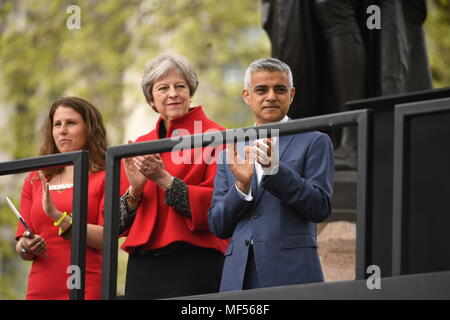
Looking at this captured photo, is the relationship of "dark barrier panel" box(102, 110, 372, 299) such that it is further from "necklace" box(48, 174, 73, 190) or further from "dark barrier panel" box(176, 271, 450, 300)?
"necklace" box(48, 174, 73, 190)

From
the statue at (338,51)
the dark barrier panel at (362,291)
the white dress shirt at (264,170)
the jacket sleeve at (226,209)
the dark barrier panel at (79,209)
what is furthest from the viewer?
the statue at (338,51)

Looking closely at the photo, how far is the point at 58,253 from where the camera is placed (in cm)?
621

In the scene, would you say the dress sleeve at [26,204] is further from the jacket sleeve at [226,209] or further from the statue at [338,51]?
the statue at [338,51]

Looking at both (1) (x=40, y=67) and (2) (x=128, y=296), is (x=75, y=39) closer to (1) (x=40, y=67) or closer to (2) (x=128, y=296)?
(1) (x=40, y=67)

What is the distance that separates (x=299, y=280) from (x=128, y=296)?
88 cm

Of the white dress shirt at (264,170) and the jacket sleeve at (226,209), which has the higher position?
the white dress shirt at (264,170)

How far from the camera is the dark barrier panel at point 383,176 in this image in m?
6.54

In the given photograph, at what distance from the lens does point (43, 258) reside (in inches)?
245

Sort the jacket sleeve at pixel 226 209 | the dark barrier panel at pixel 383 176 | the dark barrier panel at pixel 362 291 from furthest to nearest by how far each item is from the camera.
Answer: the dark barrier panel at pixel 383 176 < the jacket sleeve at pixel 226 209 < the dark barrier panel at pixel 362 291

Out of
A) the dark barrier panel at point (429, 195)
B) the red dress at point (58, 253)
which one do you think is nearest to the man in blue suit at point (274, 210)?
the dark barrier panel at point (429, 195)

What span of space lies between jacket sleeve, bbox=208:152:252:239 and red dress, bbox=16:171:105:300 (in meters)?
0.81

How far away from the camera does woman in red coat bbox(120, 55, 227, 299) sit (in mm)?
5734

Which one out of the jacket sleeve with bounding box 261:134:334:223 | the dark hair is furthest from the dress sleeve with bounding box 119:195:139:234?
the jacket sleeve with bounding box 261:134:334:223

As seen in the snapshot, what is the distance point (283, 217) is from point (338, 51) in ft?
8.72
